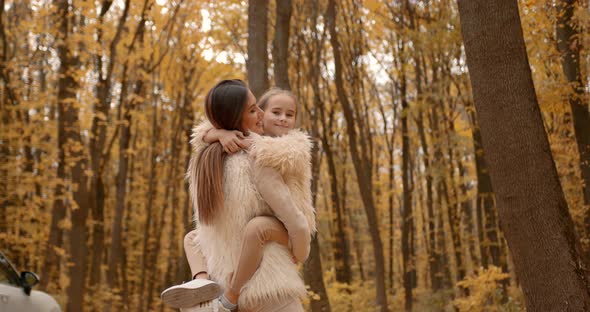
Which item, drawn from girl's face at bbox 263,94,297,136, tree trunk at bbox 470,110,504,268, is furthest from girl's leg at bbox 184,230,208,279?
tree trunk at bbox 470,110,504,268

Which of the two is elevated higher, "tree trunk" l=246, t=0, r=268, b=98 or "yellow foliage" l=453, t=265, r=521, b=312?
"tree trunk" l=246, t=0, r=268, b=98

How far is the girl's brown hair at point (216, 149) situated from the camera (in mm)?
2971

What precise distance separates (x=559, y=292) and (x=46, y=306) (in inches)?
208

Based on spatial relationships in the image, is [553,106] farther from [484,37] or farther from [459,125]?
[459,125]

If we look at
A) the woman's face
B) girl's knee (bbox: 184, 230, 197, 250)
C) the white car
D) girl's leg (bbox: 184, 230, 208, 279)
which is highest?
the woman's face

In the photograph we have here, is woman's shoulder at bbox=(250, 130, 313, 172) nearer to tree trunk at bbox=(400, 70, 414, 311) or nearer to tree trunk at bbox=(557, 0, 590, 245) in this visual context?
tree trunk at bbox=(557, 0, 590, 245)

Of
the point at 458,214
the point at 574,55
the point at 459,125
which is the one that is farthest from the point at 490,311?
the point at 459,125

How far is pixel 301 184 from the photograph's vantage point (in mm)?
3049

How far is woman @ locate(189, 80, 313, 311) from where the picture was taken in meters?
2.89

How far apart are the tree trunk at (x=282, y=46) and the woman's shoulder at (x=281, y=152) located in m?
7.51

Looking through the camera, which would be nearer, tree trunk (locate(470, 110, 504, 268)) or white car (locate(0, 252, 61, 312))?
white car (locate(0, 252, 61, 312))

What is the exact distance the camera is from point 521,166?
5.17 metres

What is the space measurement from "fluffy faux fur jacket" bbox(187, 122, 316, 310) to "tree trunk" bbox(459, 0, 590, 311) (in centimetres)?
264

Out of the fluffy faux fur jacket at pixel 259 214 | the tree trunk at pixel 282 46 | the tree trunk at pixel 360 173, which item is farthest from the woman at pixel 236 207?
the tree trunk at pixel 360 173
